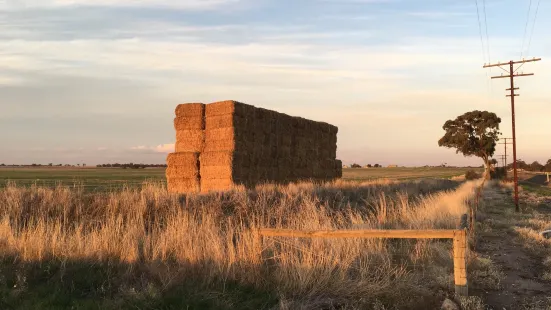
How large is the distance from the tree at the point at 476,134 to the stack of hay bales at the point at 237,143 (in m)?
50.2

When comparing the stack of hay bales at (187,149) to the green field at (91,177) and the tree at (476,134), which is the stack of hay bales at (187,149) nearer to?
the green field at (91,177)

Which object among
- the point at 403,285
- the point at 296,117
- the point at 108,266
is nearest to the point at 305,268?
the point at 403,285

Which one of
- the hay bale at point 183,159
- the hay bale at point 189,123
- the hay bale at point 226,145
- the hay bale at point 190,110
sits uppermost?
the hay bale at point 190,110

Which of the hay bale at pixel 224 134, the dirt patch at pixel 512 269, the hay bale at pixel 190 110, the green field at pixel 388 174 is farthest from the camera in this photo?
the green field at pixel 388 174

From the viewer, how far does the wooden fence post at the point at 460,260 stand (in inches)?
283

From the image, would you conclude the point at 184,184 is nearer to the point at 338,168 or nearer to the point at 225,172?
the point at 225,172

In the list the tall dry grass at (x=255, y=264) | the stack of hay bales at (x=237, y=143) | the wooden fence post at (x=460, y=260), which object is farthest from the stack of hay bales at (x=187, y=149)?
the wooden fence post at (x=460, y=260)

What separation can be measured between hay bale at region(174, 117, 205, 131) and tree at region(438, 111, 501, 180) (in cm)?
5564

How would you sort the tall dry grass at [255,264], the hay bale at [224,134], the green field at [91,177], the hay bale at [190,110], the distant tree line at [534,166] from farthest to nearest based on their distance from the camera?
the distant tree line at [534,166] → the green field at [91,177] → the hay bale at [190,110] → the hay bale at [224,134] → the tall dry grass at [255,264]

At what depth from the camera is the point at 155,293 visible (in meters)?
6.56

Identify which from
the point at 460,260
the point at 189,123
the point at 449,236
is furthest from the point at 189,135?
the point at 460,260

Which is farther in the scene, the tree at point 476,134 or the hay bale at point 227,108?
the tree at point 476,134

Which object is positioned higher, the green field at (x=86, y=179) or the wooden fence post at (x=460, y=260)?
the green field at (x=86, y=179)

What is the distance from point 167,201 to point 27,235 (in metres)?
4.85
